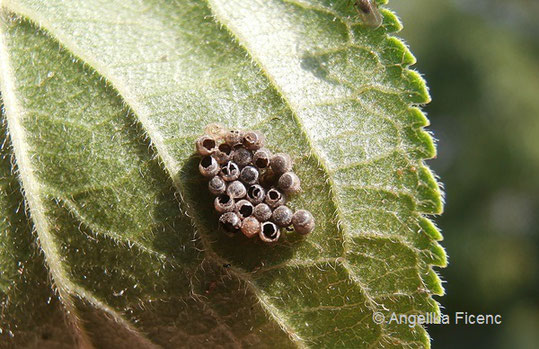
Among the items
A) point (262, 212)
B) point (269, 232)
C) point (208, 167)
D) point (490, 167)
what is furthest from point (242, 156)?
point (490, 167)

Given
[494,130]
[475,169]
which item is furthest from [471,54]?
[475,169]

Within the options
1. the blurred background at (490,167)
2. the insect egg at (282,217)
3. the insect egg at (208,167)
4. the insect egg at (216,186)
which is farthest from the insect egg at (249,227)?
the blurred background at (490,167)

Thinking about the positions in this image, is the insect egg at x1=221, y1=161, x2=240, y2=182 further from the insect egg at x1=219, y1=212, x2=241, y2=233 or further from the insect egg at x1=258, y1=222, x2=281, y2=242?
the insect egg at x1=258, y1=222, x2=281, y2=242

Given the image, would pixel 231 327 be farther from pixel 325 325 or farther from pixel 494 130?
pixel 494 130

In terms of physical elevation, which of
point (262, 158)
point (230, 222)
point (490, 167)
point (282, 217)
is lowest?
point (490, 167)

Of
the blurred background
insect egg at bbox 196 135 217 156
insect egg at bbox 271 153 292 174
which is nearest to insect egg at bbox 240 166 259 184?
insect egg at bbox 271 153 292 174

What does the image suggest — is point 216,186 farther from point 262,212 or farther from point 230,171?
point 262,212

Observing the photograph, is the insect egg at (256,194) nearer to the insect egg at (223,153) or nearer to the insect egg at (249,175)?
the insect egg at (249,175)
